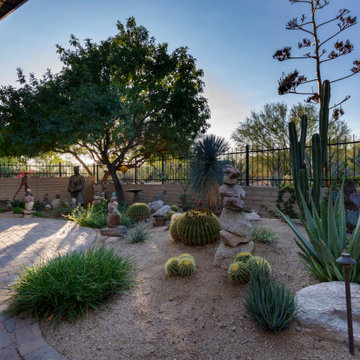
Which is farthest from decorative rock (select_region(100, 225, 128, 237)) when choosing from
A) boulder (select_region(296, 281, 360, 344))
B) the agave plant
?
boulder (select_region(296, 281, 360, 344))

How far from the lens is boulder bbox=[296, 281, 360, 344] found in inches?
89.3

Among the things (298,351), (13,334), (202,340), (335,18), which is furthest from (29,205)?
(335,18)

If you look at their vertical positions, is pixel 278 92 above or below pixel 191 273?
above

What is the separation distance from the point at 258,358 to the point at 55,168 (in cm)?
1598

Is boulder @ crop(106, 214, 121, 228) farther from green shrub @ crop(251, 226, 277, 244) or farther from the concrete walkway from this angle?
green shrub @ crop(251, 226, 277, 244)

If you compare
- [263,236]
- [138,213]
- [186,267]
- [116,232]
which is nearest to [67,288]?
[186,267]

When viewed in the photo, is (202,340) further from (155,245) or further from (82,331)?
(155,245)

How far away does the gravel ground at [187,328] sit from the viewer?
7.27 ft

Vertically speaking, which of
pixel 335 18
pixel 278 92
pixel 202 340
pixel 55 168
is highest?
pixel 335 18

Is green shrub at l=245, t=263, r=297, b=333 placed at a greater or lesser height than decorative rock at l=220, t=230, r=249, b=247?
lesser

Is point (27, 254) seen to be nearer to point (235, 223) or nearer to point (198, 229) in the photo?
point (198, 229)

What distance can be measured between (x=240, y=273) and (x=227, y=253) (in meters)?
0.81

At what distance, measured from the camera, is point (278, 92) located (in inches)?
303

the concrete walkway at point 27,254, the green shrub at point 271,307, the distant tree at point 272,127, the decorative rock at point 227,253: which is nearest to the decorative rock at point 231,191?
the decorative rock at point 227,253
